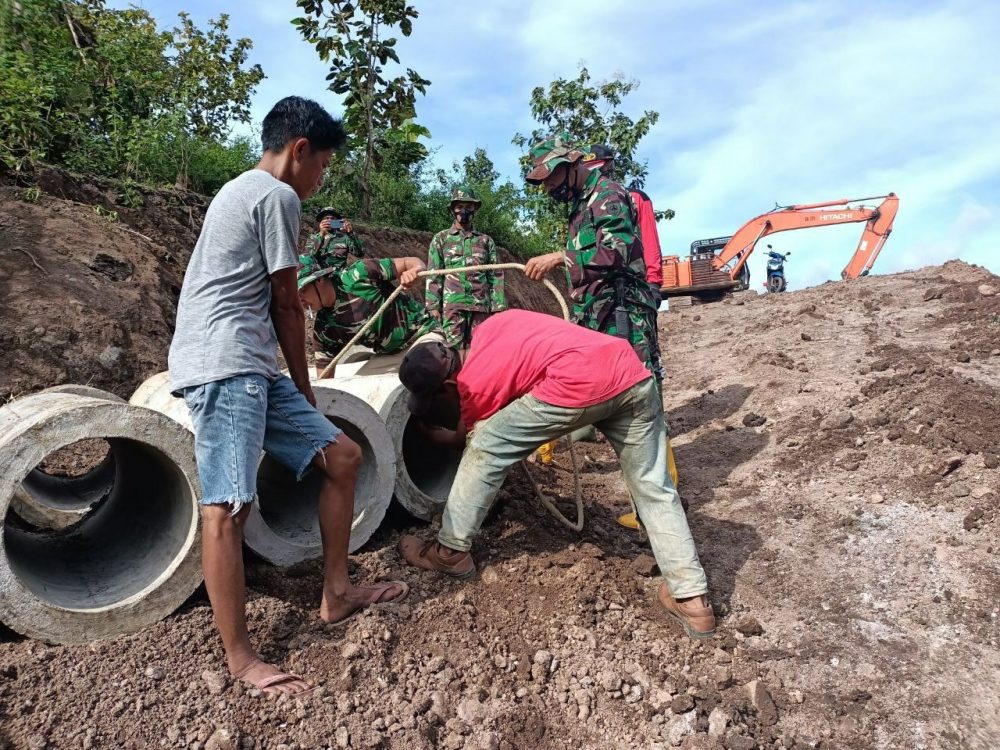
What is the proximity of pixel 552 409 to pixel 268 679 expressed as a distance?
58.9 inches

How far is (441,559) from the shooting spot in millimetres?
3369

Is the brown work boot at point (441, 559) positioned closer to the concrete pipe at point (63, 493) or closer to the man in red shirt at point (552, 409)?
the man in red shirt at point (552, 409)

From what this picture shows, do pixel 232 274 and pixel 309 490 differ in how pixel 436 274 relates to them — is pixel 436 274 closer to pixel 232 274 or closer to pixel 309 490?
pixel 309 490

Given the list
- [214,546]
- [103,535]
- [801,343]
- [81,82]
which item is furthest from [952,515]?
[81,82]

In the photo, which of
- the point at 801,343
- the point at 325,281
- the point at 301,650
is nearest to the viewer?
the point at 301,650

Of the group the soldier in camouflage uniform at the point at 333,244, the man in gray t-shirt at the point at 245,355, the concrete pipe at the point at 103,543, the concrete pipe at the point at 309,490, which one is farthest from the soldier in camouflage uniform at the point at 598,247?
the soldier in camouflage uniform at the point at 333,244

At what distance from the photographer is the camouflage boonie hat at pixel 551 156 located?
14.0 feet

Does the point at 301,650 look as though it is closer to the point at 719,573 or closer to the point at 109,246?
the point at 719,573

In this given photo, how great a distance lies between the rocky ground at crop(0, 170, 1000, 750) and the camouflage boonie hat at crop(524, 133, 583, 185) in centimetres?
193

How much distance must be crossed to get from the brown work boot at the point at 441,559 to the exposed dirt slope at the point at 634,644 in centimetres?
6

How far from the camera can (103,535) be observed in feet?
11.6

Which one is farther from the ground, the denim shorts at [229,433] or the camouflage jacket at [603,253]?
the camouflage jacket at [603,253]

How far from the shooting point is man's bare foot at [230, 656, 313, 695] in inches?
97.0

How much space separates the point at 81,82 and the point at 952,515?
8890 millimetres
